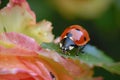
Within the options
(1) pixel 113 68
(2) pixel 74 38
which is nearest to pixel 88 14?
(2) pixel 74 38

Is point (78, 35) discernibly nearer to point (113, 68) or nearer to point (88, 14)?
point (113, 68)

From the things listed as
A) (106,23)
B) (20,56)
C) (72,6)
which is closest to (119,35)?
(106,23)

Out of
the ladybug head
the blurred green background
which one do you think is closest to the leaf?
the ladybug head

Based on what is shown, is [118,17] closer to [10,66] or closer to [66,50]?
[66,50]

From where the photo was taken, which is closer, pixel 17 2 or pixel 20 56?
pixel 20 56

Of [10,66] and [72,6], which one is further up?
[72,6]

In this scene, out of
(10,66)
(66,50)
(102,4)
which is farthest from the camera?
(102,4)
